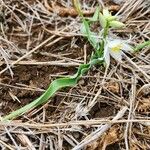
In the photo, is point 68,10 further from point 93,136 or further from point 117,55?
point 93,136

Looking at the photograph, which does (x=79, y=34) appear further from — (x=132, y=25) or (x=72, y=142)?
(x=72, y=142)

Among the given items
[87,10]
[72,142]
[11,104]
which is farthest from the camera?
[87,10]

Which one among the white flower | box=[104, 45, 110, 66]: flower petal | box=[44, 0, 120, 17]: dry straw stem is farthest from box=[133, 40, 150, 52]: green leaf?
box=[44, 0, 120, 17]: dry straw stem

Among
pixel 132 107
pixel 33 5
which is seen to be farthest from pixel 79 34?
pixel 132 107

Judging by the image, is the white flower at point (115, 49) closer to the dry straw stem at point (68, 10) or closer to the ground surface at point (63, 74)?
the ground surface at point (63, 74)

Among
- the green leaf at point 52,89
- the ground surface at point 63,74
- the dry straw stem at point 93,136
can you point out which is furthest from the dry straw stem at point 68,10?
the dry straw stem at point 93,136

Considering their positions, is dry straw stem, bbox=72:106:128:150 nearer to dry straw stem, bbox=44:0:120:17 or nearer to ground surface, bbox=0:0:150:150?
ground surface, bbox=0:0:150:150
